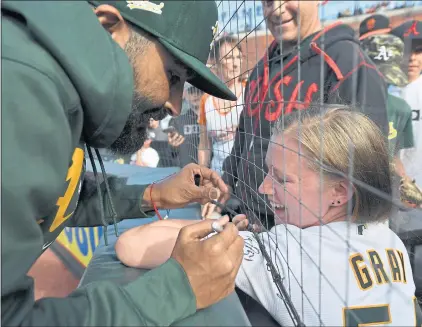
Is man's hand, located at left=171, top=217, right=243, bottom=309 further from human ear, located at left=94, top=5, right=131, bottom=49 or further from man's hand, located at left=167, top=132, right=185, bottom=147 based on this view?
man's hand, located at left=167, top=132, right=185, bottom=147

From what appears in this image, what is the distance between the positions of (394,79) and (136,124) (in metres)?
0.86

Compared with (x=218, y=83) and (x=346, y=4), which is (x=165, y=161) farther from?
(x=346, y=4)

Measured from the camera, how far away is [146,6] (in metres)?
0.88

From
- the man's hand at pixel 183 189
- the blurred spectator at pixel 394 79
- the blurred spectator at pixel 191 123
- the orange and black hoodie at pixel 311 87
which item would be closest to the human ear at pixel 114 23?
the orange and black hoodie at pixel 311 87

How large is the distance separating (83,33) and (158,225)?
1.98 feet

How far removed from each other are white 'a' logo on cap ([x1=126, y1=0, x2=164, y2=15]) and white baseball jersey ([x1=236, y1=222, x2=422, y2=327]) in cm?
58

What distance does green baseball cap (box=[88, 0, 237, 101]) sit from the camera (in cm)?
88

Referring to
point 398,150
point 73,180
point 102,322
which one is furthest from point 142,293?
point 398,150

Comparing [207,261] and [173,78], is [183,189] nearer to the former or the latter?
[173,78]

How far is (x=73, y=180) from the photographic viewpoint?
3.02ft

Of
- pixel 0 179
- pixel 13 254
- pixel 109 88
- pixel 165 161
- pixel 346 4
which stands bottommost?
pixel 165 161

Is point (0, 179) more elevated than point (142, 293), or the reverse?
point (0, 179)

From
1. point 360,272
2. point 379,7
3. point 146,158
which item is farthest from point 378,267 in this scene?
point 146,158

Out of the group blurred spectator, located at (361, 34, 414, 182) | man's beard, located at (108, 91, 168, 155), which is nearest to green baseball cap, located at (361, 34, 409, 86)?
blurred spectator, located at (361, 34, 414, 182)
